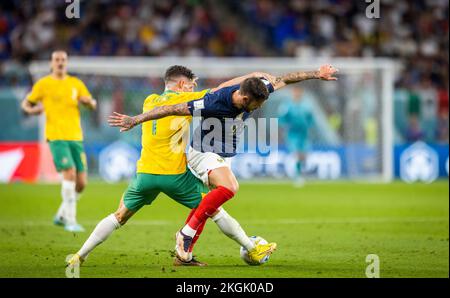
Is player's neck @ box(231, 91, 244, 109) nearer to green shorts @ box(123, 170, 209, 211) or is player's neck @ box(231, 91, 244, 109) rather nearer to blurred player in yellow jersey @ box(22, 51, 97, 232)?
green shorts @ box(123, 170, 209, 211)

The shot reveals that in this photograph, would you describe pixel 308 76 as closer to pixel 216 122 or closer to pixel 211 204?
pixel 216 122

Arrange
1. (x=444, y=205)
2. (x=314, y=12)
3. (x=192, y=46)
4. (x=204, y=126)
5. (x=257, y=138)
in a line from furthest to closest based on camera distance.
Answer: (x=314, y=12)
(x=192, y=46)
(x=257, y=138)
(x=444, y=205)
(x=204, y=126)

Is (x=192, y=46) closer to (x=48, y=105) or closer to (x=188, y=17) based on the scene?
(x=188, y=17)

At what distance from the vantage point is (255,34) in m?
29.7

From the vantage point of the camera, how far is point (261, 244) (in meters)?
9.19

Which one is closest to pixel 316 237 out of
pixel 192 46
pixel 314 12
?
pixel 192 46

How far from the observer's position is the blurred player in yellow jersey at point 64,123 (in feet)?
41.5

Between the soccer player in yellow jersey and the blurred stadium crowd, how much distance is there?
657 inches

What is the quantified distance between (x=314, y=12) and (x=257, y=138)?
326 inches

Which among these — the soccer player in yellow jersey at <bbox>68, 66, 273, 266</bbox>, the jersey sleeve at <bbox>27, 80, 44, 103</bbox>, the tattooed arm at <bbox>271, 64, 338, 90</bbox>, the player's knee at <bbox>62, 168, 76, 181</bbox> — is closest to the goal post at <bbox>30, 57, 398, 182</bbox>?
the jersey sleeve at <bbox>27, 80, 44, 103</bbox>

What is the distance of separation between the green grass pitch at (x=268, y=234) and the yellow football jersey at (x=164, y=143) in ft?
3.30

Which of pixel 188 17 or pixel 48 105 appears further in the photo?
pixel 188 17

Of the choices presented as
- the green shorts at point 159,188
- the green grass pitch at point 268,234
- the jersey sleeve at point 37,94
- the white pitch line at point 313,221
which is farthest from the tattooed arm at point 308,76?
the jersey sleeve at point 37,94

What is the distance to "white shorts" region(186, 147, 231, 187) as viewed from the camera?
354 inches
